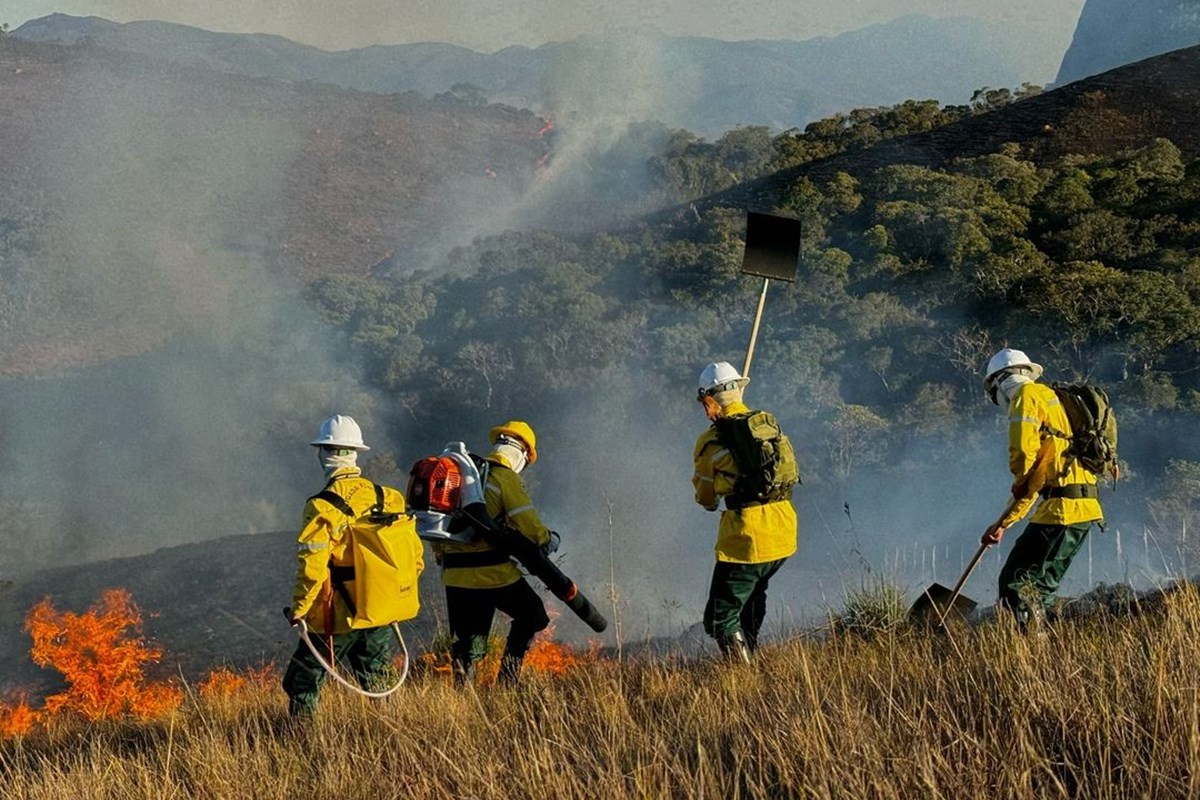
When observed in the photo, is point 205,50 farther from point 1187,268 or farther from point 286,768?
point 286,768

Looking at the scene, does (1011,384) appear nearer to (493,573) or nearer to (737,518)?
(737,518)

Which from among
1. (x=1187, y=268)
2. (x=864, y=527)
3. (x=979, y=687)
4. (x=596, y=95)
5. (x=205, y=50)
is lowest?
(x=864, y=527)

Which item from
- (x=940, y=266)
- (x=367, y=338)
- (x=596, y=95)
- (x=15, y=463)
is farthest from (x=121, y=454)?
(x=596, y=95)

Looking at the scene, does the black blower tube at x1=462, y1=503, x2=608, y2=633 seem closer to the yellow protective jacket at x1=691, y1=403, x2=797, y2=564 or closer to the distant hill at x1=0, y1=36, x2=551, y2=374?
the yellow protective jacket at x1=691, y1=403, x2=797, y2=564

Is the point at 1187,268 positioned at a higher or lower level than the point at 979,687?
higher

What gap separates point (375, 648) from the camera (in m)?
4.57

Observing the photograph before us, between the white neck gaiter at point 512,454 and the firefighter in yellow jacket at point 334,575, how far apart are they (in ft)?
2.41

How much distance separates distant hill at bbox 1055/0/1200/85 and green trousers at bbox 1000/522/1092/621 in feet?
189

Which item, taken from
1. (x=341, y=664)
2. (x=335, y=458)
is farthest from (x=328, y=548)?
(x=341, y=664)

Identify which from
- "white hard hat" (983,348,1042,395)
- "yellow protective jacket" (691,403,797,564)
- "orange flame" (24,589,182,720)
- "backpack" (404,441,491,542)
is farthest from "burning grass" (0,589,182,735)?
"white hard hat" (983,348,1042,395)

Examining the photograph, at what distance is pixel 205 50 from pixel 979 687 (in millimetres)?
102526

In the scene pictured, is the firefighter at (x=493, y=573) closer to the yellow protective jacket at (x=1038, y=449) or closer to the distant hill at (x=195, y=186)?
the yellow protective jacket at (x=1038, y=449)

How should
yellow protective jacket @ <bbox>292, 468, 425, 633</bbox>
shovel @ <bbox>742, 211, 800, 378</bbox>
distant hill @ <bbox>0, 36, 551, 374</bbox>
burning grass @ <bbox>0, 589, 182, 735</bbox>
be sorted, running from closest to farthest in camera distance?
yellow protective jacket @ <bbox>292, 468, 425, 633</bbox>, shovel @ <bbox>742, 211, 800, 378</bbox>, burning grass @ <bbox>0, 589, 182, 735</bbox>, distant hill @ <bbox>0, 36, 551, 374</bbox>

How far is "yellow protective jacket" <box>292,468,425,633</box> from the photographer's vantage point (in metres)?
4.15
